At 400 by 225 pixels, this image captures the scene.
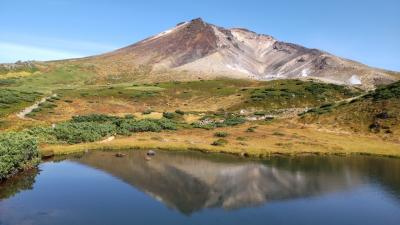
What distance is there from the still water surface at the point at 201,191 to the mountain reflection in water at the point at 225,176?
12 cm

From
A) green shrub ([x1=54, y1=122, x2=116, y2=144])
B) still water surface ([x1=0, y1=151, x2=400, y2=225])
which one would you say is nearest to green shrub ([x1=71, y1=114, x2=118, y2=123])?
green shrub ([x1=54, y1=122, x2=116, y2=144])

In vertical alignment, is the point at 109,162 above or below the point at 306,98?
below

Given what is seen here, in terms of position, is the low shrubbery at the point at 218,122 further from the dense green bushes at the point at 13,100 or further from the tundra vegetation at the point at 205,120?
the dense green bushes at the point at 13,100

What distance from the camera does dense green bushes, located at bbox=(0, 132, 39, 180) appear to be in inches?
2082

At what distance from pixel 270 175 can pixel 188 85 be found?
394 feet

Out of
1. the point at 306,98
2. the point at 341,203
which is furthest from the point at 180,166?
the point at 306,98

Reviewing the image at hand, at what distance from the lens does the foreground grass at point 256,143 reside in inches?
3057

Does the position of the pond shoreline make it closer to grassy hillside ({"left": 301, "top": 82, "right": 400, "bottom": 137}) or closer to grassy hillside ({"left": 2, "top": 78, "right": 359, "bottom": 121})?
grassy hillside ({"left": 301, "top": 82, "right": 400, "bottom": 137})

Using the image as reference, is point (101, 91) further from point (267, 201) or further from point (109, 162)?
point (267, 201)

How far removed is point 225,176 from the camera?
6219 centimetres

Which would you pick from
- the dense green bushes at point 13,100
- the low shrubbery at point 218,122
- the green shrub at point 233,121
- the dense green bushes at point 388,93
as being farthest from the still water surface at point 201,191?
the dense green bushes at point 13,100

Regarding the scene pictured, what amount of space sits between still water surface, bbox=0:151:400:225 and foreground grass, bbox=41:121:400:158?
4.18 meters

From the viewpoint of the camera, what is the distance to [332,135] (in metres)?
97.9

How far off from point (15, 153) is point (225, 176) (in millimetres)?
27992
